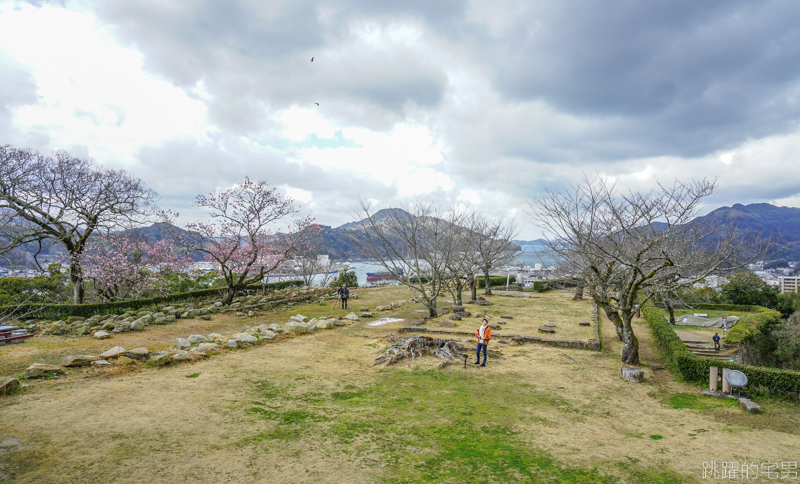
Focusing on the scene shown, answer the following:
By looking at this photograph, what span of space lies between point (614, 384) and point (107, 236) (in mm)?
22625

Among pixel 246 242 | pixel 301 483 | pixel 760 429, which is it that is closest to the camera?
pixel 301 483

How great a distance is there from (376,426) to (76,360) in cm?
823

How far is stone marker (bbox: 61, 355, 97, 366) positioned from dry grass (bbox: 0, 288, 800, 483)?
718 mm

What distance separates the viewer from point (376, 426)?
21.5 ft

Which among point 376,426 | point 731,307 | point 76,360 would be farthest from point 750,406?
point 731,307

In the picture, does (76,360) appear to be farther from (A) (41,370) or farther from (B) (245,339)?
(B) (245,339)

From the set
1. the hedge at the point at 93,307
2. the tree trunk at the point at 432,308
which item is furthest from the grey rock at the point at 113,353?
the tree trunk at the point at 432,308

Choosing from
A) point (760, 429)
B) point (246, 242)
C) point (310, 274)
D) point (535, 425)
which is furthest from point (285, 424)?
point (310, 274)

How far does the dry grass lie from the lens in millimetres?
5035

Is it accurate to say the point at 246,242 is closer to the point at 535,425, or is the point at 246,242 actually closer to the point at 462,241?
the point at 462,241

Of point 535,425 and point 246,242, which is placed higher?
point 246,242

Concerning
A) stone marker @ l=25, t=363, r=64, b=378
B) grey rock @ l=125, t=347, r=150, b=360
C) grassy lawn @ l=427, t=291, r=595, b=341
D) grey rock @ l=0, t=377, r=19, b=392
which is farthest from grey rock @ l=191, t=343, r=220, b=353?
grassy lawn @ l=427, t=291, r=595, b=341

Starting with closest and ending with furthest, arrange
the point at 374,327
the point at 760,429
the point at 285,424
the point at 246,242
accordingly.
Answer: the point at 285,424
the point at 760,429
the point at 374,327
the point at 246,242

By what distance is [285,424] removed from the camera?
254 inches
